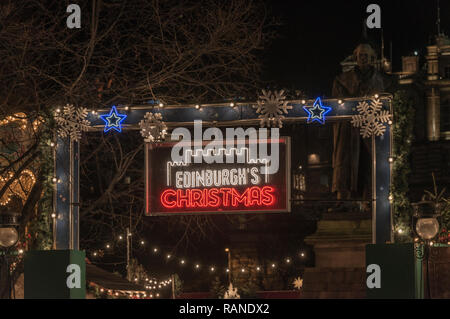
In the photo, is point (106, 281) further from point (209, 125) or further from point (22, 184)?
point (209, 125)

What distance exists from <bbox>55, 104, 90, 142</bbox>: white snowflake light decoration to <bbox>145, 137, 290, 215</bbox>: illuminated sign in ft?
4.36

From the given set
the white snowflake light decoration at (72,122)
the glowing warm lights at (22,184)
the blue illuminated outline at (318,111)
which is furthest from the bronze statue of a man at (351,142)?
the glowing warm lights at (22,184)

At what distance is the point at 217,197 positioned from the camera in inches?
587

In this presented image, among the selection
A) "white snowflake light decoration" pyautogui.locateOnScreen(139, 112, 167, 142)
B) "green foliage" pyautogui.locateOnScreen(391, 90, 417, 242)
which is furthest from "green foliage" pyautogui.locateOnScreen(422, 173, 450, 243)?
"white snowflake light decoration" pyautogui.locateOnScreen(139, 112, 167, 142)

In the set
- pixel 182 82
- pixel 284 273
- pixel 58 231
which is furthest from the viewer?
pixel 284 273

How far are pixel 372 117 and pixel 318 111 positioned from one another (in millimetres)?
918

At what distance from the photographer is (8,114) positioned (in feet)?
56.1

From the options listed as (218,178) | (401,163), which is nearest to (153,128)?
(218,178)

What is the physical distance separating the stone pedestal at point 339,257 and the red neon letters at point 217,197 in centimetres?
384

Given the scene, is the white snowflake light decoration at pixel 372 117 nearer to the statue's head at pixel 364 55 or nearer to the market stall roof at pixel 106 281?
the statue's head at pixel 364 55

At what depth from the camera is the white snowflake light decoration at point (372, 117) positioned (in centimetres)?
1479

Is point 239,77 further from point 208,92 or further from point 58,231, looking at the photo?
point 58,231
